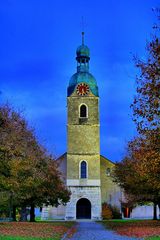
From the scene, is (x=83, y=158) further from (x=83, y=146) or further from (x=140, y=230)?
(x=140, y=230)

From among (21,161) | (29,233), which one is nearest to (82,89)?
(21,161)

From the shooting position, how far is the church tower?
→ 69125 mm

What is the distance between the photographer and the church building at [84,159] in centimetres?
6925

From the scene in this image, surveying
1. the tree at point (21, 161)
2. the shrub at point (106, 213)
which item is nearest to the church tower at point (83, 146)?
the shrub at point (106, 213)

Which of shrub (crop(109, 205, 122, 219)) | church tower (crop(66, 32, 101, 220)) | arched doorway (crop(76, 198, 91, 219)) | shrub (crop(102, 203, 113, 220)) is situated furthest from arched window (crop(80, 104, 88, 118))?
shrub (crop(109, 205, 122, 219))

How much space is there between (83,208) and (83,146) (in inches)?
347

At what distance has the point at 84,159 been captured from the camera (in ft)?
233

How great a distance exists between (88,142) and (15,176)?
38.1 metres

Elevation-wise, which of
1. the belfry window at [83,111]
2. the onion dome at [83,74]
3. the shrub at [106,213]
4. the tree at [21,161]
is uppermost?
the onion dome at [83,74]

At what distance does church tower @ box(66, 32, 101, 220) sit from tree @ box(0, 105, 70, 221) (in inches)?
761

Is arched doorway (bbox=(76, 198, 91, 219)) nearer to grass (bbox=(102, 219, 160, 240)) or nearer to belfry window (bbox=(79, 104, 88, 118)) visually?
belfry window (bbox=(79, 104, 88, 118))

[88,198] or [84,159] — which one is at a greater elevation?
[84,159]

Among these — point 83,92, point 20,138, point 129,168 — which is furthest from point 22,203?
point 83,92

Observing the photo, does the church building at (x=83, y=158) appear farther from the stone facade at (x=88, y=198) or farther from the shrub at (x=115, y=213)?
the shrub at (x=115, y=213)
